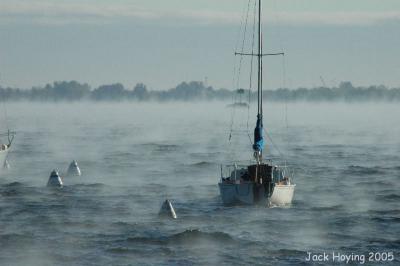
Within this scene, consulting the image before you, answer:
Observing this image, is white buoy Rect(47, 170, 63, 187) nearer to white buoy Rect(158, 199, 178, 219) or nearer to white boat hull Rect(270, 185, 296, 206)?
white buoy Rect(158, 199, 178, 219)

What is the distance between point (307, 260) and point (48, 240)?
14857 mm

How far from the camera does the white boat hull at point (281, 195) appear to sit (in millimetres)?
66938

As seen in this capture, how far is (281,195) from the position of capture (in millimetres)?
67688

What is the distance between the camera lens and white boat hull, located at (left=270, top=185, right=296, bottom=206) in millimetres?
66938

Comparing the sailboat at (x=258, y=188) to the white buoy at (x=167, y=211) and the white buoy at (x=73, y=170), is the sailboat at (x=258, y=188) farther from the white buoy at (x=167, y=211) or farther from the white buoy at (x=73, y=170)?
the white buoy at (x=73, y=170)

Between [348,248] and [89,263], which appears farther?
[348,248]

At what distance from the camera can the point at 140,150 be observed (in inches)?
5812

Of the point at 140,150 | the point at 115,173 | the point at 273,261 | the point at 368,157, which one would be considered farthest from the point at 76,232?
the point at 140,150

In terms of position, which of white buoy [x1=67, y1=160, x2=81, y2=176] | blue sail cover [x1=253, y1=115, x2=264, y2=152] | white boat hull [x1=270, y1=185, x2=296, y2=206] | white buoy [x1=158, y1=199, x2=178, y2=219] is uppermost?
blue sail cover [x1=253, y1=115, x2=264, y2=152]

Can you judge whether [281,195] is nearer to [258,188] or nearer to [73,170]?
[258,188]

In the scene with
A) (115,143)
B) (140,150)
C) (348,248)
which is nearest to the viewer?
(348,248)

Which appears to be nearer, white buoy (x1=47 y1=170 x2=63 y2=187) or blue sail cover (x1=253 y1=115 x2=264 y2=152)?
blue sail cover (x1=253 y1=115 x2=264 y2=152)

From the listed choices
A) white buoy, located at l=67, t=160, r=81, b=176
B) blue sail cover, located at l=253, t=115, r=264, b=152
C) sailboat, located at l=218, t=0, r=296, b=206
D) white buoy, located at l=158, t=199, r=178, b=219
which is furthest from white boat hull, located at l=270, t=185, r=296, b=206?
white buoy, located at l=67, t=160, r=81, b=176

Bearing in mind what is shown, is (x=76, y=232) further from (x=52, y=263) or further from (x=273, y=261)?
(x=273, y=261)
